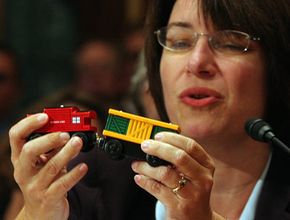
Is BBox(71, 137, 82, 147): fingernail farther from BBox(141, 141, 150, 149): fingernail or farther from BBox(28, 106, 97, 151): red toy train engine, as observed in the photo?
BBox(141, 141, 150, 149): fingernail

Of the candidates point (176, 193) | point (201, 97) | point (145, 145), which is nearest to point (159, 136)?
point (145, 145)

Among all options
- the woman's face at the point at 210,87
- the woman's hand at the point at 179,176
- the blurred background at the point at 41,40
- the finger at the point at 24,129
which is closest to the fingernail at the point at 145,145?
the woman's hand at the point at 179,176

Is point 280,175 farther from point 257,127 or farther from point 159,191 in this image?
point 159,191

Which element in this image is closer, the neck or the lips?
the lips

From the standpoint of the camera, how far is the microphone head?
1858mm

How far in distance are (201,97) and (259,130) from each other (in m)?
Result: 0.27

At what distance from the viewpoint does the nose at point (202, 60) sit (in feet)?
6.84

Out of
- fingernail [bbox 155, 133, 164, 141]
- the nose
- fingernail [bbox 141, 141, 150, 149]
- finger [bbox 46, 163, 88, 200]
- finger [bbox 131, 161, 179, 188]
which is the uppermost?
the nose

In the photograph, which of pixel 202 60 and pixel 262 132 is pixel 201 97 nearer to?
pixel 202 60

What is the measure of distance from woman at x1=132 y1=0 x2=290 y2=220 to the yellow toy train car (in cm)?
30

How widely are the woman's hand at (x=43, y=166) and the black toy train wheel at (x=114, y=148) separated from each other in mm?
68

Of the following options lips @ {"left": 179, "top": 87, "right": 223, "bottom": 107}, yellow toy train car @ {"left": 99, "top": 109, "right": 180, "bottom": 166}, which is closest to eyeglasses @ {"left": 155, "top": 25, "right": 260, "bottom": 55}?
lips @ {"left": 179, "top": 87, "right": 223, "bottom": 107}

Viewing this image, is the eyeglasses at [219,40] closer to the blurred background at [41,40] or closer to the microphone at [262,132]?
the microphone at [262,132]

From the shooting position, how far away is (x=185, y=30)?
2178mm
